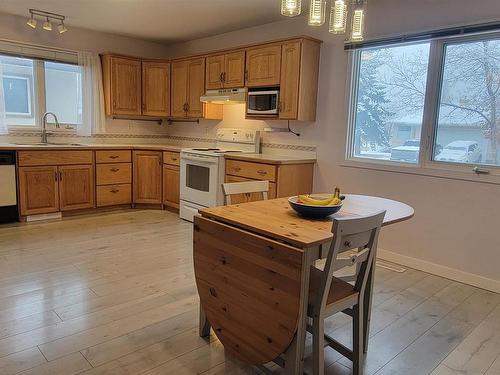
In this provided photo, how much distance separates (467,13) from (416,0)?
1.52ft

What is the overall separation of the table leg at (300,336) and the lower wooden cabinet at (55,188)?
13.0 feet

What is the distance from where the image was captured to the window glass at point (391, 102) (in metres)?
3.49

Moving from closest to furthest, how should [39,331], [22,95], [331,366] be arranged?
[331,366] → [39,331] → [22,95]

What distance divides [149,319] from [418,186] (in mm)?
2530

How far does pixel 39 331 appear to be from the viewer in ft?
7.23

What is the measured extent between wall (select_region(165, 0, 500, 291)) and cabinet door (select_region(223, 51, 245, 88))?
517mm

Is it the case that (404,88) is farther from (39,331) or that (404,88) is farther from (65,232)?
(65,232)

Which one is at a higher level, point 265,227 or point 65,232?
point 265,227

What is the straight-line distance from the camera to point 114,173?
514 cm

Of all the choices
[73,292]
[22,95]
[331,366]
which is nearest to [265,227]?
[331,366]

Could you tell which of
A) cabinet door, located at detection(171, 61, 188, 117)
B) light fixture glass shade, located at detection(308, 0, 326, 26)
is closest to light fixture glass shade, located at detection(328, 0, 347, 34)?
light fixture glass shade, located at detection(308, 0, 326, 26)

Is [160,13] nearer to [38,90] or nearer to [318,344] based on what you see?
[38,90]

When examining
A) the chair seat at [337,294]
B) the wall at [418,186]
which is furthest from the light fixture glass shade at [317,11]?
the wall at [418,186]

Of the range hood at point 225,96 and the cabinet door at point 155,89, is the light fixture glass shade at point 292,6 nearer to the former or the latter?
the range hood at point 225,96
